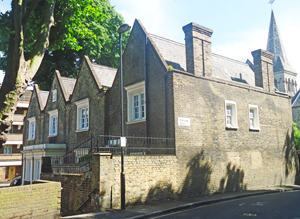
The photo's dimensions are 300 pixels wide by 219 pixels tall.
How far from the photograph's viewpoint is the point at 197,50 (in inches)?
651

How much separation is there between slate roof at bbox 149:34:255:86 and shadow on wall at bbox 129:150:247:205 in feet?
18.6

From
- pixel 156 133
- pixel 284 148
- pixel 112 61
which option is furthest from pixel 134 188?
pixel 112 61

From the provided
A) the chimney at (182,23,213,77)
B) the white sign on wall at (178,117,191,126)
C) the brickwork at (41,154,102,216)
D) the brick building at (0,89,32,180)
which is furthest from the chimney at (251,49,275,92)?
the brick building at (0,89,32,180)

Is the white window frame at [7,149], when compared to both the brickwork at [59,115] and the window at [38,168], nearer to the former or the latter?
the brickwork at [59,115]

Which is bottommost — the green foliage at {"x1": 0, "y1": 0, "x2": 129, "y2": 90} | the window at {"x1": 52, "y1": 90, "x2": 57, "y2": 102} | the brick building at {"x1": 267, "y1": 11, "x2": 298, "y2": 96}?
the window at {"x1": 52, "y1": 90, "x2": 57, "y2": 102}

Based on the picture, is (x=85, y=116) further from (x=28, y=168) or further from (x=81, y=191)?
(x=81, y=191)

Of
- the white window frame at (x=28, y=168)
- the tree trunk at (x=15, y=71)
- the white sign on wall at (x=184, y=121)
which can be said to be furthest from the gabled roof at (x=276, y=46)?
the tree trunk at (x=15, y=71)

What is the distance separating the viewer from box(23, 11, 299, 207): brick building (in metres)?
14.2

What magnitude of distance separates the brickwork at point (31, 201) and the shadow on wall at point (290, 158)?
1651cm

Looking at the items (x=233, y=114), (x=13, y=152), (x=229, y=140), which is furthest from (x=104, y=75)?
(x=13, y=152)

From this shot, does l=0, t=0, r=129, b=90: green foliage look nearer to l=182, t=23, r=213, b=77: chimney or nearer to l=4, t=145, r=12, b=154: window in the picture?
l=182, t=23, r=213, b=77: chimney

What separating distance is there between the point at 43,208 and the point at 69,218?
946mm

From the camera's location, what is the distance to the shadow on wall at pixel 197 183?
13.2 m

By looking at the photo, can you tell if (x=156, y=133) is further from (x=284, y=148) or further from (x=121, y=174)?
(x=284, y=148)
